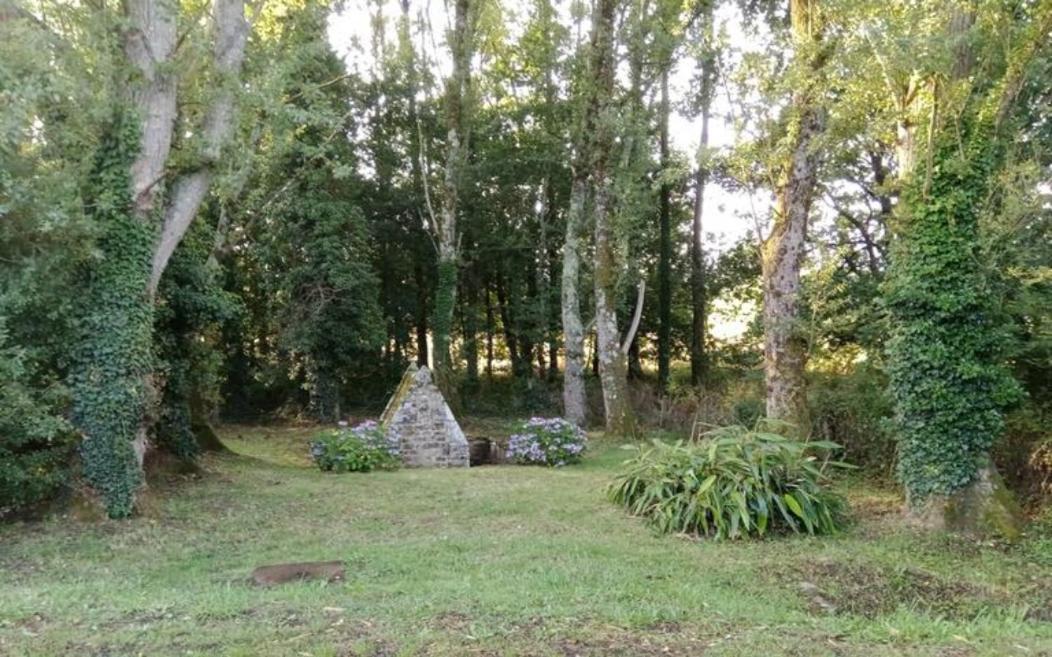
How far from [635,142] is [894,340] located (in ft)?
40.9

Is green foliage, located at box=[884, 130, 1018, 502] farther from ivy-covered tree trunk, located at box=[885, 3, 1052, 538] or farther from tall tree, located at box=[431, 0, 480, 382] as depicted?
tall tree, located at box=[431, 0, 480, 382]

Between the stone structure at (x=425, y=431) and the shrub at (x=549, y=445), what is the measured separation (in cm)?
115

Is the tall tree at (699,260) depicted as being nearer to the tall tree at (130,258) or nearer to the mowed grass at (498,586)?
the mowed grass at (498,586)

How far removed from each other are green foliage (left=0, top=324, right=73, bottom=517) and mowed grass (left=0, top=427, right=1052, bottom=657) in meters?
0.54

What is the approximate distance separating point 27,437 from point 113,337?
1442mm

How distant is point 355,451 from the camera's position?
13812 mm

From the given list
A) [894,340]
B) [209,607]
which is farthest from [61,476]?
[894,340]

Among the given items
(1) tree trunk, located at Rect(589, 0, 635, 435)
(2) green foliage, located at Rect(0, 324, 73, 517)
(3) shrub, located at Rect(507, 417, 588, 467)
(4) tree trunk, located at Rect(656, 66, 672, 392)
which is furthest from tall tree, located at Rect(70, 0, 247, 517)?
(4) tree trunk, located at Rect(656, 66, 672, 392)

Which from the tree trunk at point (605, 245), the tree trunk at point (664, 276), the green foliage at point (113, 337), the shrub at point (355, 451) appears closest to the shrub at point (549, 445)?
the shrub at point (355, 451)

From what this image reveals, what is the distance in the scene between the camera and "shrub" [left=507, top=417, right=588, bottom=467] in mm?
14414

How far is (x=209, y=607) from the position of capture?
16.7 feet

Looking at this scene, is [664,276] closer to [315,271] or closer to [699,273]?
[699,273]

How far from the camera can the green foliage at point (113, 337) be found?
8883 mm

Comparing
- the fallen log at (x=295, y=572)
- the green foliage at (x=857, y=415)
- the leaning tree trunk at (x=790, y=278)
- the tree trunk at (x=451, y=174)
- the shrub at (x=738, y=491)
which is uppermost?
the tree trunk at (x=451, y=174)
